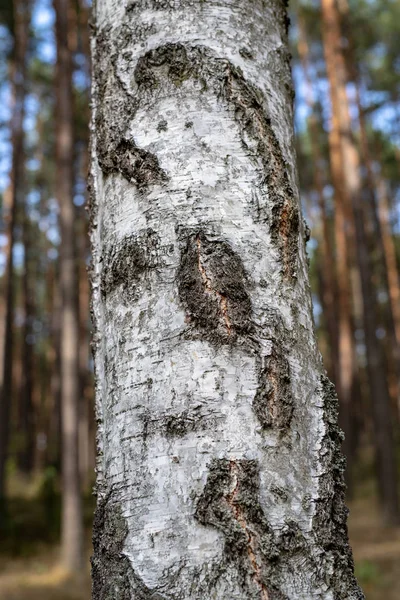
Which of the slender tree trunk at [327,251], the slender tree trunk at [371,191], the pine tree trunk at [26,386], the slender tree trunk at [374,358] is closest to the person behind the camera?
the slender tree trunk at [374,358]

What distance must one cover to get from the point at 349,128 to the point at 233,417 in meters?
11.1

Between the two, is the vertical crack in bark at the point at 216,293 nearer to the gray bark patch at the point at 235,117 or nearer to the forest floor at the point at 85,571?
the gray bark patch at the point at 235,117

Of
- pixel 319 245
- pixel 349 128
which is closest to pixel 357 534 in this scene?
pixel 349 128

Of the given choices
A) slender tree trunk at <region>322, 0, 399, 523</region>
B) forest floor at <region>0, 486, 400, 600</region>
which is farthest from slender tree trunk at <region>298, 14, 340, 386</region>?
forest floor at <region>0, 486, 400, 600</region>

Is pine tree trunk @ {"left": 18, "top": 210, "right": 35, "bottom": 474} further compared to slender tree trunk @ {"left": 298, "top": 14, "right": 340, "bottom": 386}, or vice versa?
pine tree trunk @ {"left": 18, "top": 210, "right": 35, "bottom": 474}

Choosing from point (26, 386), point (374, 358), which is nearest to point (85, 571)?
point (374, 358)

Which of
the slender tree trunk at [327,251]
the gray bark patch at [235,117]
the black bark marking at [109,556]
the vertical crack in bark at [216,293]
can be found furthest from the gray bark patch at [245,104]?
the slender tree trunk at [327,251]

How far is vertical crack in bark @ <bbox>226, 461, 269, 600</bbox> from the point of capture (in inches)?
27.8

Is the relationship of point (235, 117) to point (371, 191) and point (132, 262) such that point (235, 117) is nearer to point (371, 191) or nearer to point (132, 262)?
point (132, 262)

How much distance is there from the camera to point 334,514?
795 mm

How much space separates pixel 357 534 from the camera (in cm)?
987

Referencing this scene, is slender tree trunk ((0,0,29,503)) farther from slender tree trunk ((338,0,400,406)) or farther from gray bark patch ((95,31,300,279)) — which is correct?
gray bark patch ((95,31,300,279))

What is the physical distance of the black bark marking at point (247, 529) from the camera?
0.71 meters

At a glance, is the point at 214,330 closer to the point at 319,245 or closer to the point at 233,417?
the point at 233,417
